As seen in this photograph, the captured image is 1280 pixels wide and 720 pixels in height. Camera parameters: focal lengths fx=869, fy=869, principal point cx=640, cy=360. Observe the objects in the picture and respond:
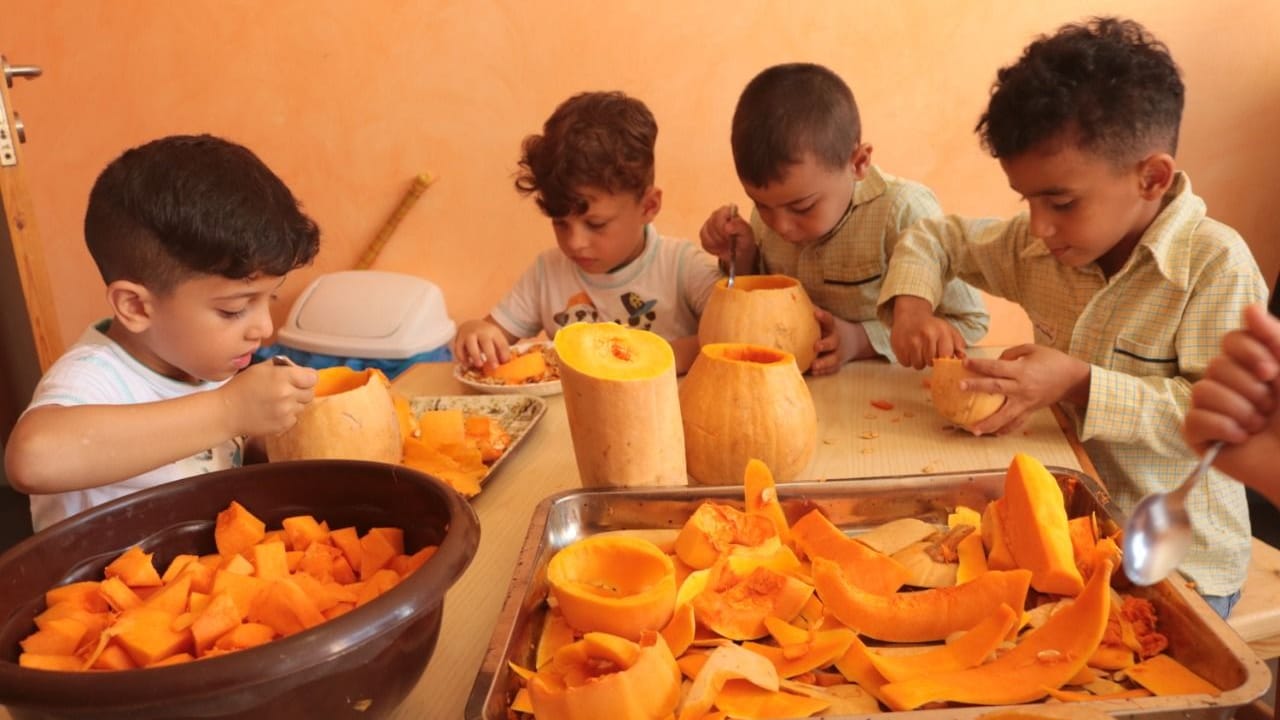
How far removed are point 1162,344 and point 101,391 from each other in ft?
4.04

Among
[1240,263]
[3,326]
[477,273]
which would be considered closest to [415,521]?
[1240,263]

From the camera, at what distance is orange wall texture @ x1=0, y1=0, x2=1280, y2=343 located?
2164 millimetres

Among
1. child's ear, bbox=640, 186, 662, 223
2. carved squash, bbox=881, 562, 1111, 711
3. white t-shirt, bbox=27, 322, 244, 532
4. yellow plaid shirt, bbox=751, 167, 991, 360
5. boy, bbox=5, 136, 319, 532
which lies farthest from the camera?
child's ear, bbox=640, 186, 662, 223


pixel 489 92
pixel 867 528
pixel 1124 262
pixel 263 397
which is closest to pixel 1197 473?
pixel 867 528

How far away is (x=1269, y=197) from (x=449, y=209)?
7.18 feet

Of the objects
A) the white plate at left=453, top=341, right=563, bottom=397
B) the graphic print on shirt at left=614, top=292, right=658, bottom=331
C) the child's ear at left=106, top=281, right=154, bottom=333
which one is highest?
the child's ear at left=106, top=281, right=154, bottom=333

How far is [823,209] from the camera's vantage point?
1.42m

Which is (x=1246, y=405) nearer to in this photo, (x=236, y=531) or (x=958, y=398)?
(x=958, y=398)

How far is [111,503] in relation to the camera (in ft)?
2.17

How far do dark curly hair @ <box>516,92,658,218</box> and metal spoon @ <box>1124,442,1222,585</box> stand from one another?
43.6 inches

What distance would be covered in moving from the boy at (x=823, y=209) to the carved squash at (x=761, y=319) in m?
0.08

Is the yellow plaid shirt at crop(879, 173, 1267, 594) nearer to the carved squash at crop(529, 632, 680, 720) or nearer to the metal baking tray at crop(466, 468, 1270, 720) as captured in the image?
the metal baking tray at crop(466, 468, 1270, 720)

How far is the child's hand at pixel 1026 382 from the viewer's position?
3.22ft

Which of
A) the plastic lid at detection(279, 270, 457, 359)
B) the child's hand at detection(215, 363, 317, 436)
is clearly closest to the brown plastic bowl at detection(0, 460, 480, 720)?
the child's hand at detection(215, 363, 317, 436)
